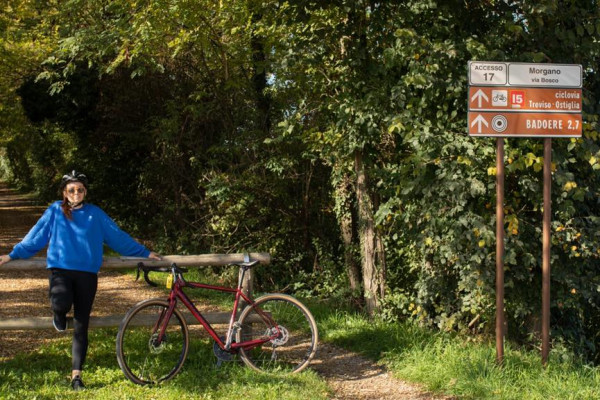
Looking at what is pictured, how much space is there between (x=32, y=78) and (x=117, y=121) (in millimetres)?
4052

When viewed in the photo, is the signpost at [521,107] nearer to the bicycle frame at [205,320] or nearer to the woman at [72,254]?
the bicycle frame at [205,320]

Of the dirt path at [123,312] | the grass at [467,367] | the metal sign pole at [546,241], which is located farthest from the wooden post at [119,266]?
the metal sign pole at [546,241]

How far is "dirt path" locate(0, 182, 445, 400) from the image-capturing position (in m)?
5.65

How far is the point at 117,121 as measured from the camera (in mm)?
15211

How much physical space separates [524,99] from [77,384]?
4.67m

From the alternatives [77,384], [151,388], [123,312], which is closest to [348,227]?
[123,312]

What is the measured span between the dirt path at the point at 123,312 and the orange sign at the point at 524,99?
2.64 metres

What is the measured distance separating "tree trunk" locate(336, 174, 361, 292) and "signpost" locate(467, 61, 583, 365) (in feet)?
13.4

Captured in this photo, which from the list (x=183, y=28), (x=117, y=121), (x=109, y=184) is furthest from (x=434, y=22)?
(x=109, y=184)

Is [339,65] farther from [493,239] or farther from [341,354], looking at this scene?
[341,354]

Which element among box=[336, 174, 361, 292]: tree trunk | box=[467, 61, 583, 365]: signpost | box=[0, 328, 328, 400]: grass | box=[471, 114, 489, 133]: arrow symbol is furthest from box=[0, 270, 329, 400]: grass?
box=[336, 174, 361, 292]: tree trunk

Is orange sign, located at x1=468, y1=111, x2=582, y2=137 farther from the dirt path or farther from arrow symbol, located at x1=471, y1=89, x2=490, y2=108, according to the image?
the dirt path

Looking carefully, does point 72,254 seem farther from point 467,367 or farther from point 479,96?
point 479,96

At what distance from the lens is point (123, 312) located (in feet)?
29.7
